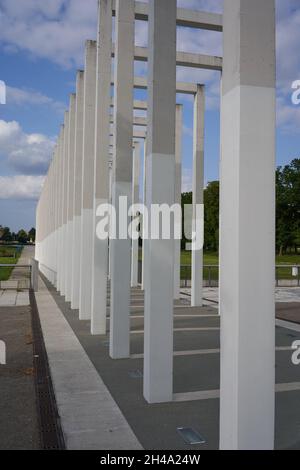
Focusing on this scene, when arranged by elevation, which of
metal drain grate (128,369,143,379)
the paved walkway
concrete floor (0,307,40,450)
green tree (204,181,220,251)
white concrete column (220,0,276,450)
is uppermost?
green tree (204,181,220,251)

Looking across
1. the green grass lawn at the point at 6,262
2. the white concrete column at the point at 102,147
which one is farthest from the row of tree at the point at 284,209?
the white concrete column at the point at 102,147

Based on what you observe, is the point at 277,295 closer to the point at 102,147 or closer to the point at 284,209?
the point at 102,147

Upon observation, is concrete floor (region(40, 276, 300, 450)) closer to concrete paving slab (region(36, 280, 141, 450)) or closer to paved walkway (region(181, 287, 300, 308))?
concrete paving slab (region(36, 280, 141, 450))

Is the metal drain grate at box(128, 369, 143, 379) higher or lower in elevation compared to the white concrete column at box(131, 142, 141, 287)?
lower

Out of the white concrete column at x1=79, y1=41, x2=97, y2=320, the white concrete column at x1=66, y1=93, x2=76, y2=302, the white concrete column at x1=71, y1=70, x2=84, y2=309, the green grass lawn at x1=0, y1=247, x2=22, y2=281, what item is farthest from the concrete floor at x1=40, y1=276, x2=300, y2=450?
the green grass lawn at x1=0, y1=247, x2=22, y2=281

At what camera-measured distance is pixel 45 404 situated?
530cm

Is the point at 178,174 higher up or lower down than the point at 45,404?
higher up

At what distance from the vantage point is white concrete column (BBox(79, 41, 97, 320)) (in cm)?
1173

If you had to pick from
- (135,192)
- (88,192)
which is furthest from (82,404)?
(135,192)

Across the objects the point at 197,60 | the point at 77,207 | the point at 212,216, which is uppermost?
the point at 197,60

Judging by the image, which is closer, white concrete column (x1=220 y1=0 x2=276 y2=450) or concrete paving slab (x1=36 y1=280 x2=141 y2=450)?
white concrete column (x1=220 y1=0 x2=276 y2=450)

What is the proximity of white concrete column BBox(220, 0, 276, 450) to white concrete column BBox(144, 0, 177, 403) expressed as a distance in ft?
6.96

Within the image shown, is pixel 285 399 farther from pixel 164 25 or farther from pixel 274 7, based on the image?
pixel 164 25

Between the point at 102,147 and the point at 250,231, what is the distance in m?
7.13
